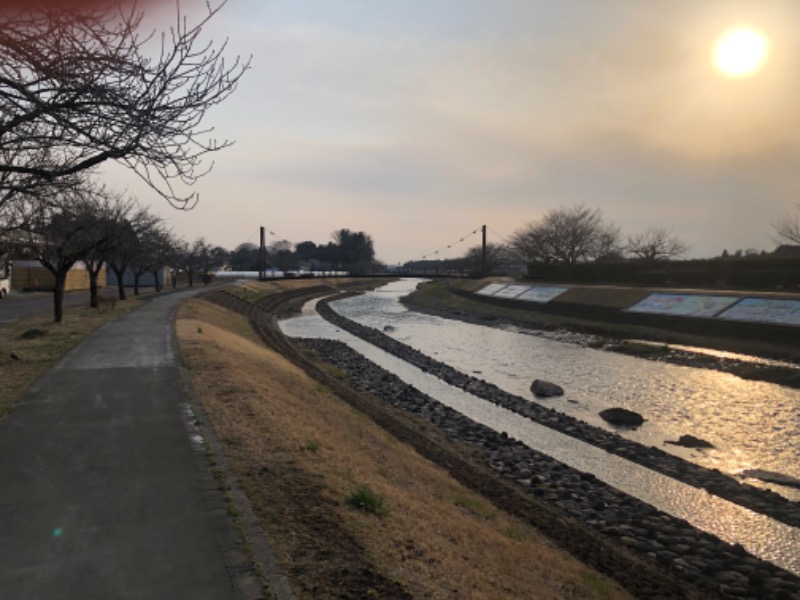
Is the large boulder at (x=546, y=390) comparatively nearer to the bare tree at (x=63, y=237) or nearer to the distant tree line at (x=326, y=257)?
the bare tree at (x=63, y=237)

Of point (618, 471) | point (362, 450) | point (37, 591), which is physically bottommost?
point (618, 471)

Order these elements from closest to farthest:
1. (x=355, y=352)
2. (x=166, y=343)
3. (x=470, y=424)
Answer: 1. (x=470, y=424)
2. (x=166, y=343)
3. (x=355, y=352)

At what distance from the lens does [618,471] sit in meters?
11.1

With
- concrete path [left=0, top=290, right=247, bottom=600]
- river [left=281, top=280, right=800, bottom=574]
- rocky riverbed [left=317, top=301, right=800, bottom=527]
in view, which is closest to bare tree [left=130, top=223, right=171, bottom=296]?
river [left=281, top=280, right=800, bottom=574]

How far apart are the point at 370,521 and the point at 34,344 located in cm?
1454

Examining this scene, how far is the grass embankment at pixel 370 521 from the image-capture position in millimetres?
4547

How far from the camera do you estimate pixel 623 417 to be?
48.0 feet

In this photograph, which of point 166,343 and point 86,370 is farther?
point 166,343

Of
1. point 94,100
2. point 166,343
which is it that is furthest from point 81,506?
point 166,343

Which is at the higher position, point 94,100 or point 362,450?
point 94,100

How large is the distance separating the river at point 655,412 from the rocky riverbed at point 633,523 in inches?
18.6

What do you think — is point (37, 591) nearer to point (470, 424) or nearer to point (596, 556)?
point (596, 556)

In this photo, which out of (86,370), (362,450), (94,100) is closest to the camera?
(94,100)

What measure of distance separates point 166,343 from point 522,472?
1111 cm
